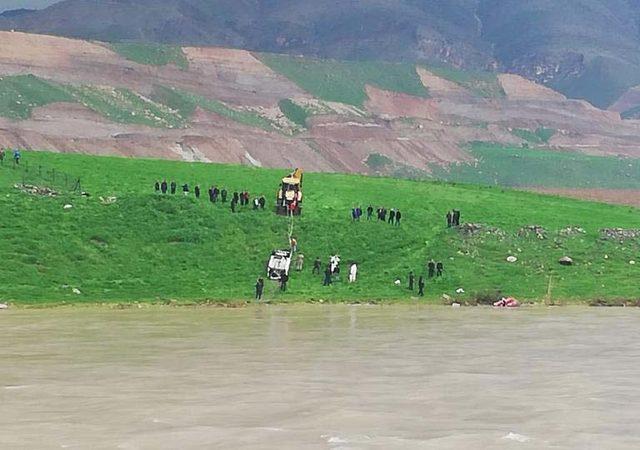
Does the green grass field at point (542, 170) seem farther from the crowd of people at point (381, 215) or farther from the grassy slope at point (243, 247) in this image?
the crowd of people at point (381, 215)

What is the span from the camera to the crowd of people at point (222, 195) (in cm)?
6806

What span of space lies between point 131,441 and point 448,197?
60.6 metres

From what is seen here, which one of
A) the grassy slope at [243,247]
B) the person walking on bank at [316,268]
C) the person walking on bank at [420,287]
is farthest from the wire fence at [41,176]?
the person walking on bank at [420,287]

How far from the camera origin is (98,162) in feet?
257

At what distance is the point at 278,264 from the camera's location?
58.3m

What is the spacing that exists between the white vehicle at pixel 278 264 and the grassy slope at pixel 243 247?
81 centimetres

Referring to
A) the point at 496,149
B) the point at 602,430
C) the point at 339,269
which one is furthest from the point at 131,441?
the point at 496,149

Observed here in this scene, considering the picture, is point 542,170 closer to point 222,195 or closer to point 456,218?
point 456,218

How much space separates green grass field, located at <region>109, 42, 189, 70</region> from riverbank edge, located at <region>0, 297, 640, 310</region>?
427 feet

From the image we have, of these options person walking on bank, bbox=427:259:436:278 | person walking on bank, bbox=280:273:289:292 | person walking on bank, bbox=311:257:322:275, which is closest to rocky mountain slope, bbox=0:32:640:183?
person walking on bank, bbox=311:257:322:275

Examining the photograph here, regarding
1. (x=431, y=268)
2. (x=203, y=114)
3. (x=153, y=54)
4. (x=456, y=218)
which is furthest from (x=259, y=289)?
(x=153, y=54)

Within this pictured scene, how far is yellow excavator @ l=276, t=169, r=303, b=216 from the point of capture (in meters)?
67.2

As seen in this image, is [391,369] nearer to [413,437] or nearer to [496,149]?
[413,437]

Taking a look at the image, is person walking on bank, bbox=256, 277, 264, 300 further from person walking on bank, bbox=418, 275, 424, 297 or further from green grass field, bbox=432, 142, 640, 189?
green grass field, bbox=432, 142, 640, 189
